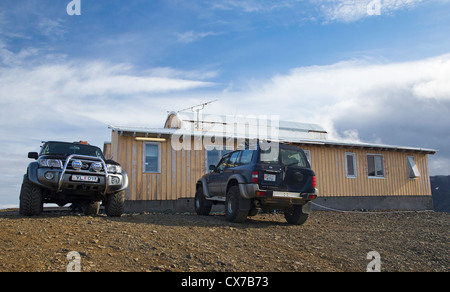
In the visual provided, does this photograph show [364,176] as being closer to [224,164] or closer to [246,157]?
[224,164]

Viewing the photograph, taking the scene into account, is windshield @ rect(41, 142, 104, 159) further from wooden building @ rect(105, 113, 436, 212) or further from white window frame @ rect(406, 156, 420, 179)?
white window frame @ rect(406, 156, 420, 179)

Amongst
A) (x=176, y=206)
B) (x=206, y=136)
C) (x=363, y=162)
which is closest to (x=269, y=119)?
(x=363, y=162)

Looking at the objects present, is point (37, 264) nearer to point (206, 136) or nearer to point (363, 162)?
point (206, 136)

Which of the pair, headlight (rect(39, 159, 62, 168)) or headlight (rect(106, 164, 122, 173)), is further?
headlight (rect(106, 164, 122, 173))

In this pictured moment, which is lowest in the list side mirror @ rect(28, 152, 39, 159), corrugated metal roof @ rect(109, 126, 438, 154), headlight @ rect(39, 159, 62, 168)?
headlight @ rect(39, 159, 62, 168)

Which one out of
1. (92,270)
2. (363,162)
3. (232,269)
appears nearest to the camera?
(92,270)

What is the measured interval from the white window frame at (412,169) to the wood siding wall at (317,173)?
0.22 metres

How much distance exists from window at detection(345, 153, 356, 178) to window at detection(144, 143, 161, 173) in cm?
910

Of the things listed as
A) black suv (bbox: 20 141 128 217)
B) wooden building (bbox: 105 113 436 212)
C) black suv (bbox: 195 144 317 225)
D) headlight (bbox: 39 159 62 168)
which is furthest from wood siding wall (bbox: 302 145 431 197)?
headlight (bbox: 39 159 62 168)

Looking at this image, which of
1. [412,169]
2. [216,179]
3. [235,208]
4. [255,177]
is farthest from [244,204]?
[412,169]

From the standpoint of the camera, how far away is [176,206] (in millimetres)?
14117

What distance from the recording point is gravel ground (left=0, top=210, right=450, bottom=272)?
4.79 metres

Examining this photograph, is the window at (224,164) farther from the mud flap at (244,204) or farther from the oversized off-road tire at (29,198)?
the oversized off-road tire at (29,198)

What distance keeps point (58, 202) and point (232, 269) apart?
633 cm
